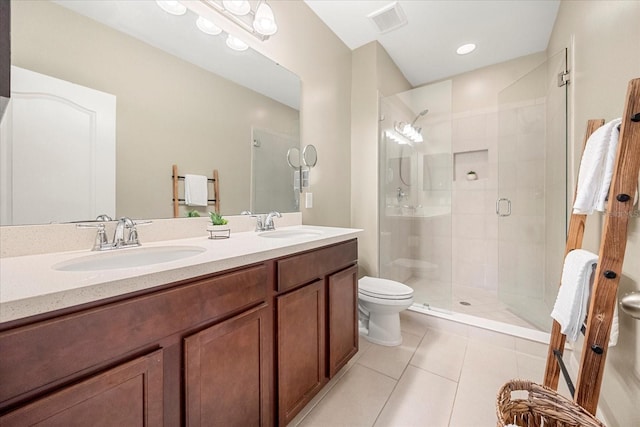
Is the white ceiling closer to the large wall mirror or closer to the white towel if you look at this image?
the large wall mirror

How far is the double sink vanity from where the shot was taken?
50 centimetres

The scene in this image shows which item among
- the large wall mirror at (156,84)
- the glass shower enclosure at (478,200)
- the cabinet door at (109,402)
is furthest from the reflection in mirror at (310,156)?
the cabinet door at (109,402)

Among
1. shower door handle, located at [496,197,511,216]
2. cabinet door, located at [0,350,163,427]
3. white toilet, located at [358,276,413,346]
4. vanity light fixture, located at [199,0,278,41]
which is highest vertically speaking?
vanity light fixture, located at [199,0,278,41]

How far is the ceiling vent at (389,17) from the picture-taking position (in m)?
1.96

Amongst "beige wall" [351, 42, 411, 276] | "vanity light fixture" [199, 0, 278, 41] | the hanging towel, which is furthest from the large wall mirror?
the hanging towel

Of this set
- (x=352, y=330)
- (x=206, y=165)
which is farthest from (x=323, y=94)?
(x=352, y=330)

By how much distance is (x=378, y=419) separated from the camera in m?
1.24

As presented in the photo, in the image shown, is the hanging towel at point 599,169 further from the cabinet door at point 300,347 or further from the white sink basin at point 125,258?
the white sink basin at point 125,258

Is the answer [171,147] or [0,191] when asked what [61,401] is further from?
[171,147]

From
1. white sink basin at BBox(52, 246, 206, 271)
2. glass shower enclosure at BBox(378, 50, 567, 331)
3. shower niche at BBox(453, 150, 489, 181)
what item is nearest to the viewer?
white sink basin at BBox(52, 246, 206, 271)

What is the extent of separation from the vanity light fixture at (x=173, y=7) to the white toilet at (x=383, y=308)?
2.01 m

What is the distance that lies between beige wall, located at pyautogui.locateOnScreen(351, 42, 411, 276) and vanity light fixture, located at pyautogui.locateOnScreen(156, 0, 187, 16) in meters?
1.64

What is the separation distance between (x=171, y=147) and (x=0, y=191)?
0.59 meters

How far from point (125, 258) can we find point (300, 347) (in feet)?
2.69
